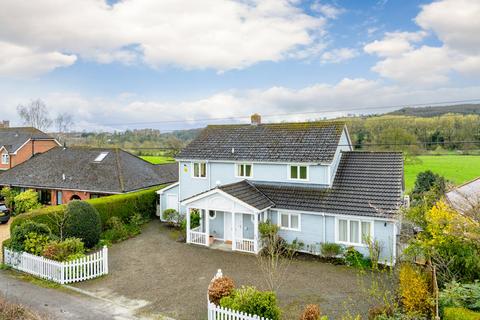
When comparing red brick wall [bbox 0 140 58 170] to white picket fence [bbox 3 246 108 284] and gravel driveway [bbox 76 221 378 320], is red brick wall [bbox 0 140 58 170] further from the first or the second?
white picket fence [bbox 3 246 108 284]

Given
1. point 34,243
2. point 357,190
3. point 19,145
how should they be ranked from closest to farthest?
point 34,243, point 357,190, point 19,145

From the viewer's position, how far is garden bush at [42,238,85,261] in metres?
16.8

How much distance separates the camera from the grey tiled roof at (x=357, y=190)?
19578 mm

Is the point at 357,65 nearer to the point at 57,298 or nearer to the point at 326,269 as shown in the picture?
the point at 326,269

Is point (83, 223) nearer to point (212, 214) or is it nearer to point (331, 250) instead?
point (212, 214)

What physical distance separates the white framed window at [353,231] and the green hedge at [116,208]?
16082 mm

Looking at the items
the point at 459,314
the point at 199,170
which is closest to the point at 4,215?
the point at 199,170

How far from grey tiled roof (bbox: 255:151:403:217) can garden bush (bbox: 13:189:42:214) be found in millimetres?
20462

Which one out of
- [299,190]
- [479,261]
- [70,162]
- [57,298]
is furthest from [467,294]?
[70,162]

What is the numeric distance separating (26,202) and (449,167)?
5504 centimetres

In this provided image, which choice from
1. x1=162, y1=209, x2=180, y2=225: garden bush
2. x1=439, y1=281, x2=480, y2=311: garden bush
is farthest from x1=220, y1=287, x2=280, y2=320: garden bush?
x1=162, y1=209, x2=180, y2=225: garden bush

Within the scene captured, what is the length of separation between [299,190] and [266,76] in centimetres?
1244

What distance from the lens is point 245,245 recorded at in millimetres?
21312

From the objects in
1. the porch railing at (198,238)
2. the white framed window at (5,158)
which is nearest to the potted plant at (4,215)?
the white framed window at (5,158)
